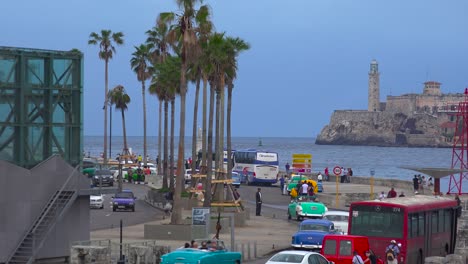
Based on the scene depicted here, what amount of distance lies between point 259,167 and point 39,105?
197ft

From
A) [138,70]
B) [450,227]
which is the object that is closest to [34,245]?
[450,227]

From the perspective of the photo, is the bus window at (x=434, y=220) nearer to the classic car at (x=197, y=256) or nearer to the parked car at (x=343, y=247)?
the parked car at (x=343, y=247)

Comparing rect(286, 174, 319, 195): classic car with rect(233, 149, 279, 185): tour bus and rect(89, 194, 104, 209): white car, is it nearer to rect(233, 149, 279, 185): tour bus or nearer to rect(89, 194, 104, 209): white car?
rect(233, 149, 279, 185): tour bus

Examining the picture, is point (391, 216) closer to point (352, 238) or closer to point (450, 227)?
point (352, 238)

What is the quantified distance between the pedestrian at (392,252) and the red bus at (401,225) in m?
0.73

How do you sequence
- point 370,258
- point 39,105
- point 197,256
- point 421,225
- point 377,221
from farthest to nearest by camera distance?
point 421,225 → point 39,105 → point 377,221 → point 370,258 → point 197,256

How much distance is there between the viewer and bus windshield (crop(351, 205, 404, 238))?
33750 mm

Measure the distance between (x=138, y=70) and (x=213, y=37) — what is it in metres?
48.9

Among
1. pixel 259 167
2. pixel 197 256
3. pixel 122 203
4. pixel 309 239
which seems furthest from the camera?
pixel 259 167

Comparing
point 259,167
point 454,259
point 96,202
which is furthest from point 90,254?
point 259,167

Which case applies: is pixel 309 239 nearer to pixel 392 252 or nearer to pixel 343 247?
pixel 343 247

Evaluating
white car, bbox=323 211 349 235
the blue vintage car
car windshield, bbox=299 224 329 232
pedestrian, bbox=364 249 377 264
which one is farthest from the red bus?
white car, bbox=323 211 349 235

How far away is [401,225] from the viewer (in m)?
33.7

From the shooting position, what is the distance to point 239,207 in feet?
183
